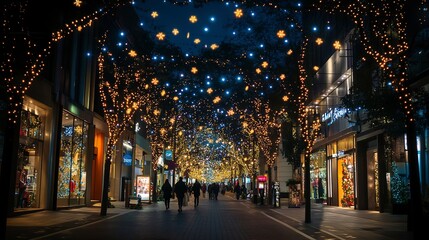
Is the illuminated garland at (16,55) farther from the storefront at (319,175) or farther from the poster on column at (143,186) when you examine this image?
the storefront at (319,175)

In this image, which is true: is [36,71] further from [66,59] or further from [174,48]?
[174,48]

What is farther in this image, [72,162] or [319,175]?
[319,175]

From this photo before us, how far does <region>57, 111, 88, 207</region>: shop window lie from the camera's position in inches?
1063

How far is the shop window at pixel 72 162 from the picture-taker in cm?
2700

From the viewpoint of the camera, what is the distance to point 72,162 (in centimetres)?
2853

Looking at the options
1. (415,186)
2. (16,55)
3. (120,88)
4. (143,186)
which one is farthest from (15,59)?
(143,186)

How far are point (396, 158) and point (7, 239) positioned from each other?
19699 mm

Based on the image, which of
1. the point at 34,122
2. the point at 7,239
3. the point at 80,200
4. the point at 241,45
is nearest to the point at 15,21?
the point at 7,239

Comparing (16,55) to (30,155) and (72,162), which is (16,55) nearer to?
(30,155)

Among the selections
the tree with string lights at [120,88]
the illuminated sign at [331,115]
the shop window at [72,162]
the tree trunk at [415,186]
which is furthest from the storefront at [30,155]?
the illuminated sign at [331,115]

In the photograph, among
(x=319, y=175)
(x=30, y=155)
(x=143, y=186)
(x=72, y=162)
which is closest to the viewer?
(x=30, y=155)

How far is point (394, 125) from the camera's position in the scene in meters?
19.1

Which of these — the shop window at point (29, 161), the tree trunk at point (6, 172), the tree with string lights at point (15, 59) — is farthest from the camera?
the shop window at point (29, 161)

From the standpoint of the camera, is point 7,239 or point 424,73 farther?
point 424,73
